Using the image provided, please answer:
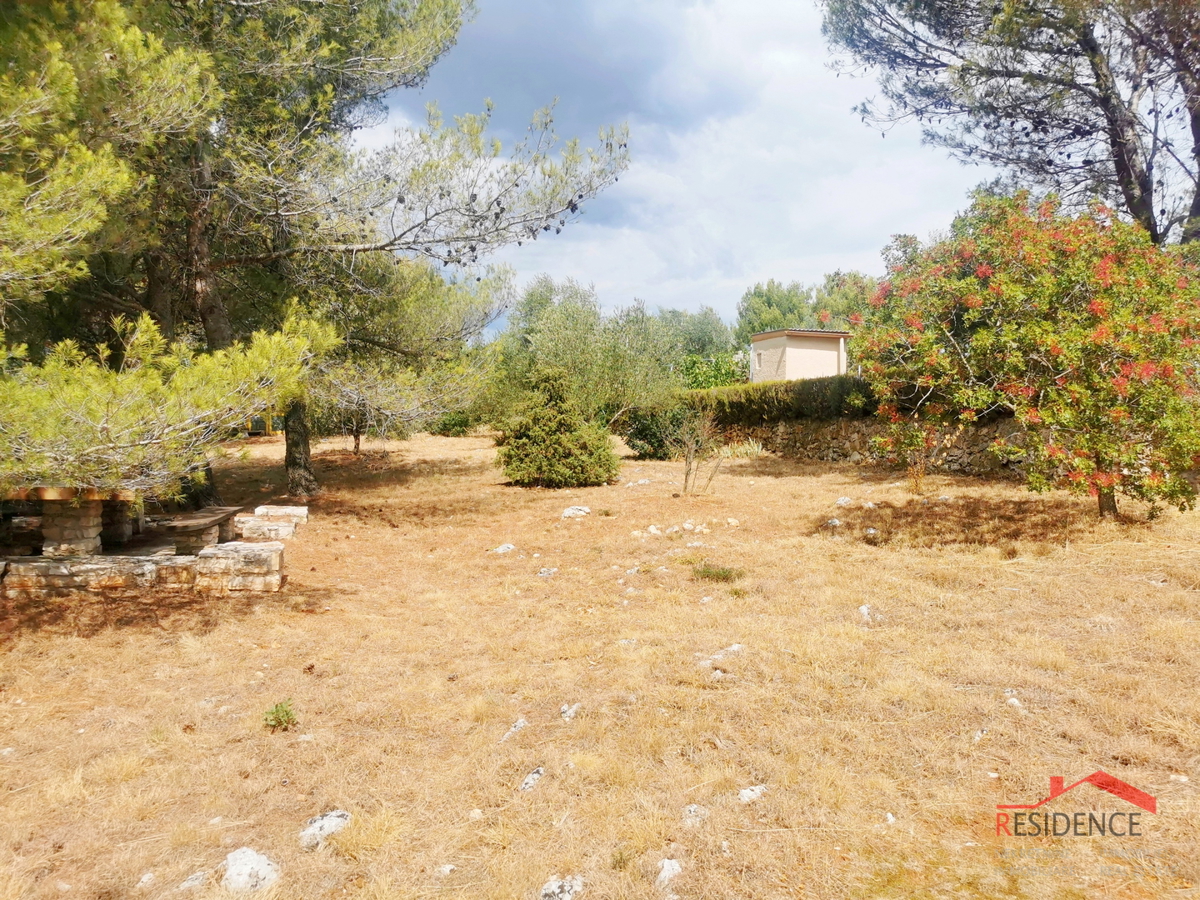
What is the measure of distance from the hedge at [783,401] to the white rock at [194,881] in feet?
44.0

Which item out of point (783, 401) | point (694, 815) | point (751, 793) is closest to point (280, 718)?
point (694, 815)

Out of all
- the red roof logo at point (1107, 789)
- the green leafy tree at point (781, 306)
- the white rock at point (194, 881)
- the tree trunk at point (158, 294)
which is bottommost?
the white rock at point (194, 881)

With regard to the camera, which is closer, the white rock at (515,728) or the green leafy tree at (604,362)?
the white rock at (515,728)

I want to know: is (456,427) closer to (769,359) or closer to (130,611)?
(769,359)

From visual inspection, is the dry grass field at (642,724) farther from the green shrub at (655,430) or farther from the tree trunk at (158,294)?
the green shrub at (655,430)

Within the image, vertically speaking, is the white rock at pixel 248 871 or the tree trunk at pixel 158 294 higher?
the tree trunk at pixel 158 294

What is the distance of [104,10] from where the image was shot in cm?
541

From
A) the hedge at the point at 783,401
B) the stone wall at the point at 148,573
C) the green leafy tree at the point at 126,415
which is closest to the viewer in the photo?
the green leafy tree at the point at 126,415

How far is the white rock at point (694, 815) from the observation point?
2732mm

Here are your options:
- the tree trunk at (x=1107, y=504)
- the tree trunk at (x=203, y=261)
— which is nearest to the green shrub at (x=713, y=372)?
the tree trunk at (x=203, y=261)

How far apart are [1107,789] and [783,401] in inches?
587

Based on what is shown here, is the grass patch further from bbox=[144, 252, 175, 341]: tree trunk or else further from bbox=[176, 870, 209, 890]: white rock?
bbox=[144, 252, 175, 341]: tree trunk

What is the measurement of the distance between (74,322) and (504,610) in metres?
8.59

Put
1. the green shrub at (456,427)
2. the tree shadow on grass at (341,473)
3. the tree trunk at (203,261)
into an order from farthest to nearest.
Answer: the green shrub at (456,427) < the tree shadow on grass at (341,473) < the tree trunk at (203,261)
